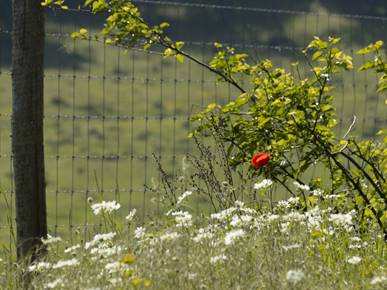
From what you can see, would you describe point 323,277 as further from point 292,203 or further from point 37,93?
point 37,93

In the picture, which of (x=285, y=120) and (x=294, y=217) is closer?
(x=294, y=217)

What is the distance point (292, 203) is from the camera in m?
5.69

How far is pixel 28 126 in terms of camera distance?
21.1 ft

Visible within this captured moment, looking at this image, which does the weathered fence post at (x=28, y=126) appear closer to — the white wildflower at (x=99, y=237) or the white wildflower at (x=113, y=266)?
the white wildflower at (x=99, y=237)

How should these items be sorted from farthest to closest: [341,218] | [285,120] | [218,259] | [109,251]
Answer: [285,120] → [341,218] → [109,251] → [218,259]

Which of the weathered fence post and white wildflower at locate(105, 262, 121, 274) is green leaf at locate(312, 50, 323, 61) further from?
white wildflower at locate(105, 262, 121, 274)

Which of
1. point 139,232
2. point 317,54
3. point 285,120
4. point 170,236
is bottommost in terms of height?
point 139,232

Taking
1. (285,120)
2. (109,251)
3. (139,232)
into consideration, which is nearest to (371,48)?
(285,120)

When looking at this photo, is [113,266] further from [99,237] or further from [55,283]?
[99,237]

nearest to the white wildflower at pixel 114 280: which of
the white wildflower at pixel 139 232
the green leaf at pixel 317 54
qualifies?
the white wildflower at pixel 139 232

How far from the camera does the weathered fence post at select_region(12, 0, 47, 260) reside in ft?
21.1

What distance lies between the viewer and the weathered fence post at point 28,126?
253 inches

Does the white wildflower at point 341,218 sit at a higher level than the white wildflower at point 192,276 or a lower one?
higher

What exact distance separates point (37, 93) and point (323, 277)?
3027 millimetres
